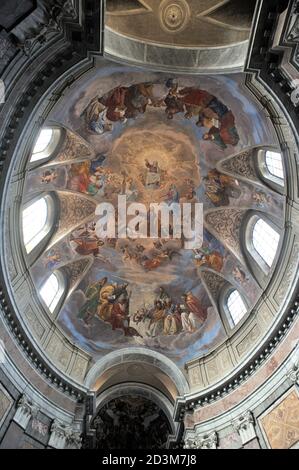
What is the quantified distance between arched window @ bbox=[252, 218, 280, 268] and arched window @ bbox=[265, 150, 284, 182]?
2158 millimetres

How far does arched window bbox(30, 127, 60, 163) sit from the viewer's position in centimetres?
1308

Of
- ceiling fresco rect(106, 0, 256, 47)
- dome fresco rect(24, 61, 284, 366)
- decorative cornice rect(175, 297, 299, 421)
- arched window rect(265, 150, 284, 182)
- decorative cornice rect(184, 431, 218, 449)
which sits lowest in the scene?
decorative cornice rect(184, 431, 218, 449)

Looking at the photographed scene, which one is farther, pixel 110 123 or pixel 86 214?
pixel 86 214

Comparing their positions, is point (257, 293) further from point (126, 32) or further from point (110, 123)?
point (126, 32)

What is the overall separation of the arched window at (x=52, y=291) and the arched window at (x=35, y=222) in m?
2.00

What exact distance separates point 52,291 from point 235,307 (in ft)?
25.5

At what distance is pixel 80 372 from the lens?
51.0 ft

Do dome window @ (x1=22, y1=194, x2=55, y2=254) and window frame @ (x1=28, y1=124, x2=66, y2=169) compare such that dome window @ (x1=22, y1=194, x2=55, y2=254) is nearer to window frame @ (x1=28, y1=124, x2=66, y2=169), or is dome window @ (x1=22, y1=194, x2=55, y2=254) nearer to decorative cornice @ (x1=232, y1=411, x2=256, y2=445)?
window frame @ (x1=28, y1=124, x2=66, y2=169)

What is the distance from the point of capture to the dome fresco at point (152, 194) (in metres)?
13.0

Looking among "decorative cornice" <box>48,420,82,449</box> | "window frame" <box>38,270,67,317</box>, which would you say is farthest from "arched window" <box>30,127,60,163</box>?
"decorative cornice" <box>48,420,82,449</box>

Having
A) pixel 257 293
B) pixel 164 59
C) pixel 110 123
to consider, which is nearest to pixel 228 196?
pixel 257 293

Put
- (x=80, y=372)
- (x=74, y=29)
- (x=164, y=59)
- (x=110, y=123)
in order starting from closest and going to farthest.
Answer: (x=74, y=29), (x=164, y=59), (x=110, y=123), (x=80, y=372)

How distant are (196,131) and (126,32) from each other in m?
5.25

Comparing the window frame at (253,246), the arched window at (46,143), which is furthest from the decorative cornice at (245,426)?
the arched window at (46,143)
